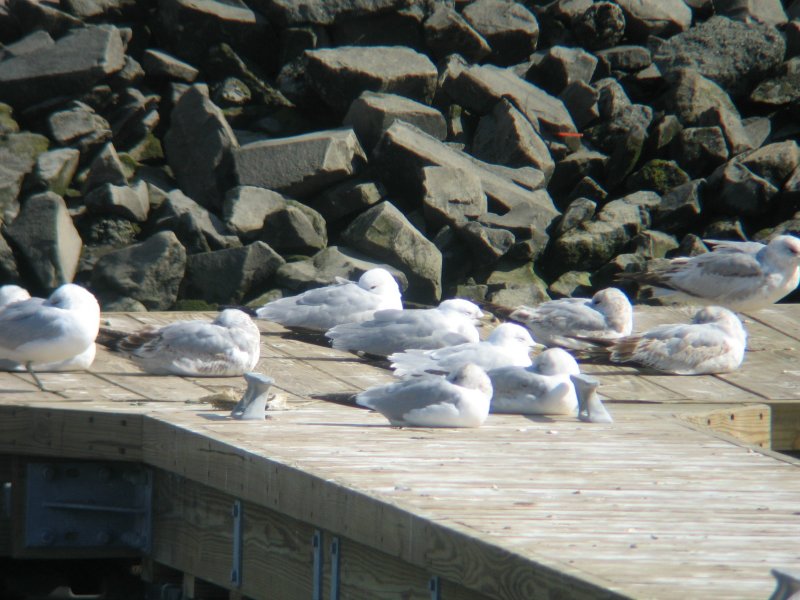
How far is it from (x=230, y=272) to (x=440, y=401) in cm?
739

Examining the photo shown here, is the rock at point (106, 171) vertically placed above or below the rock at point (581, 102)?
below

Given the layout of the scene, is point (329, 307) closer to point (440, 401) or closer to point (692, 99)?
point (440, 401)

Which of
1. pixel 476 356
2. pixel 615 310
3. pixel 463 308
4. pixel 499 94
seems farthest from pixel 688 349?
pixel 499 94

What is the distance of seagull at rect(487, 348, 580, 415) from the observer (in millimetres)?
5492

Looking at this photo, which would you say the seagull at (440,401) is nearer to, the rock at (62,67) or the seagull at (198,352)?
the seagull at (198,352)

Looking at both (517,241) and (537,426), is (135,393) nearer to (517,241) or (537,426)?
(537,426)

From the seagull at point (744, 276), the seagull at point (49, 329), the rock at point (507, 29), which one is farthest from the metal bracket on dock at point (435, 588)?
the rock at point (507, 29)

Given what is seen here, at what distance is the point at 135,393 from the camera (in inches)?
237

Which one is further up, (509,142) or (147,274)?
(509,142)

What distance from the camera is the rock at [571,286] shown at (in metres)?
12.9

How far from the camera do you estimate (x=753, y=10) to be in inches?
664

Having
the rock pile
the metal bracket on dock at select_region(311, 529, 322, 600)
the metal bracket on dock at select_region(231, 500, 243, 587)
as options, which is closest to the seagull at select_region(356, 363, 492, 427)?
the metal bracket on dock at select_region(231, 500, 243, 587)

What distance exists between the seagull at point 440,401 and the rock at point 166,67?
974cm

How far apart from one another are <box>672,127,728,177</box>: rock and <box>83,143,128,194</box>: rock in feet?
19.5
